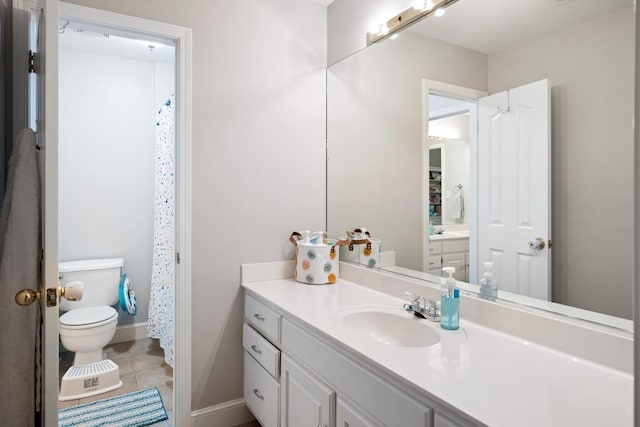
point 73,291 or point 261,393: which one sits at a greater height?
point 73,291

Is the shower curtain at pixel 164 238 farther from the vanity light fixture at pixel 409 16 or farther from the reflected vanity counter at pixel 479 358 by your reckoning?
the vanity light fixture at pixel 409 16

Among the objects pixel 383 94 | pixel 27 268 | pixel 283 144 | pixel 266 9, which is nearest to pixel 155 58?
pixel 266 9

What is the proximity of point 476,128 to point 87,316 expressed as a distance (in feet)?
9.05

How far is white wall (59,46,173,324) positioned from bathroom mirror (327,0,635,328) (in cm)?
188

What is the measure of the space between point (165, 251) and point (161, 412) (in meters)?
1.16

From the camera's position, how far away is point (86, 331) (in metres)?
2.59

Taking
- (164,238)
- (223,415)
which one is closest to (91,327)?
(164,238)

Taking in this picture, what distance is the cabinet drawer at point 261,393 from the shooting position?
1.71 m

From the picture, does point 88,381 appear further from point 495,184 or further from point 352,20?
point 352,20

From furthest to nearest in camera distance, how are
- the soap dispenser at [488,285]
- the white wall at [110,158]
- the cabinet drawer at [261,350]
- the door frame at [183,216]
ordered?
the white wall at [110,158] → the door frame at [183,216] → the cabinet drawer at [261,350] → the soap dispenser at [488,285]

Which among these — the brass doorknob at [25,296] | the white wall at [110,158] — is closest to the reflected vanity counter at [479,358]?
the brass doorknob at [25,296]

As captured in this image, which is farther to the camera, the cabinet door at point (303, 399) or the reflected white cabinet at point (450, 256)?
the reflected white cabinet at point (450, 256)

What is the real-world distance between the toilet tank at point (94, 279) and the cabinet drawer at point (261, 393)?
1579 mm

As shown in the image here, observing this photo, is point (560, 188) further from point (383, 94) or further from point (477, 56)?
point (383, 94)
